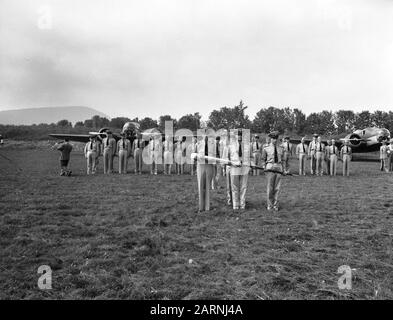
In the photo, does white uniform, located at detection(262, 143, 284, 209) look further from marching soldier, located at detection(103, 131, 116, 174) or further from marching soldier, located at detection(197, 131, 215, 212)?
marching soldier, located at detection(103, 131, 116, 174)

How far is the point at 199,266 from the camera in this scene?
545 cm

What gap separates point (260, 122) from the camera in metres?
83.9

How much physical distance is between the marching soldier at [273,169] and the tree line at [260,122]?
4054 cm

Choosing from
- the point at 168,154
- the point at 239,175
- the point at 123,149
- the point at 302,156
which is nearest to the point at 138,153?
the point at 123,149

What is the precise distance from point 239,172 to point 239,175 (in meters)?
0.09

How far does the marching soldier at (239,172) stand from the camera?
33.4 feet

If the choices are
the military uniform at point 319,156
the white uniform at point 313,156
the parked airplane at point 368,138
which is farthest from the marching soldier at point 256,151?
the parked airplane at point 368,138

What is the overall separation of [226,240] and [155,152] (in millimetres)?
13872

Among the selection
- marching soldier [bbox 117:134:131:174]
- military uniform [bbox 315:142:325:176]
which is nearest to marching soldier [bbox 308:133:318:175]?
military uniform [bbox 315:142:325:176]

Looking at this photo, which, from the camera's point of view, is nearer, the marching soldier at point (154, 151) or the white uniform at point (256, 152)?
the white uniform at point (256, 152)

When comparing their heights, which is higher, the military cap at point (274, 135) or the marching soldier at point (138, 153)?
the military cap at point (274, 135)

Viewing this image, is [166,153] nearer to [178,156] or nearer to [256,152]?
[178,156]

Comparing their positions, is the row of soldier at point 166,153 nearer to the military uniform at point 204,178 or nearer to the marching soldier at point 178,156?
the marching soldier at point 178,156
